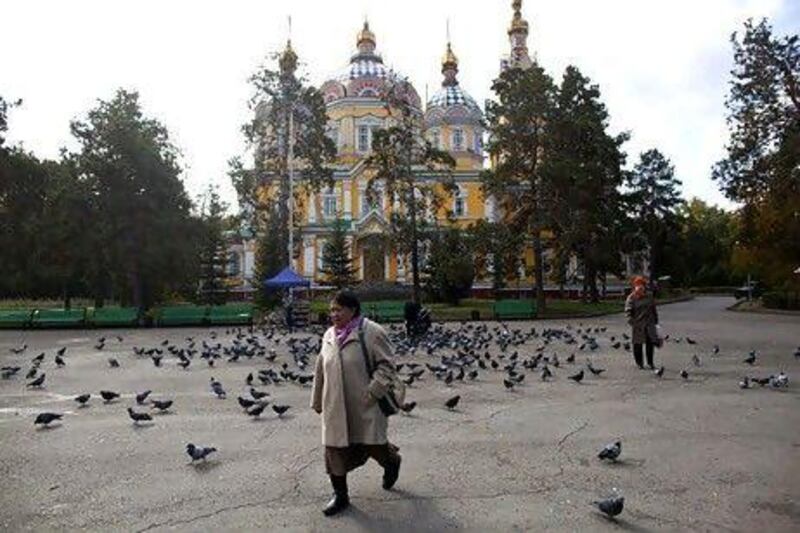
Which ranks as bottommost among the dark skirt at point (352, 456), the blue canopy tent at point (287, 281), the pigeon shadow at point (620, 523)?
the pigeon shadow at point (620, 523)

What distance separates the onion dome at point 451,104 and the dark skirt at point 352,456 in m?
62.9

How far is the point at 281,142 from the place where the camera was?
131ft

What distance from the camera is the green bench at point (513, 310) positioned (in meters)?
34.6

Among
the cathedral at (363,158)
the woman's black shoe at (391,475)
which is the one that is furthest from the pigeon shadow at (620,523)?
the cathedral at (363,158)

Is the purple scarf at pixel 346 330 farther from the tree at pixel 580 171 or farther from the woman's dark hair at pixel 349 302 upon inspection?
the tree at pixel 580 171

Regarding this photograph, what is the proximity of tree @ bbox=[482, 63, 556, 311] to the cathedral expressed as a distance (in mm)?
24268

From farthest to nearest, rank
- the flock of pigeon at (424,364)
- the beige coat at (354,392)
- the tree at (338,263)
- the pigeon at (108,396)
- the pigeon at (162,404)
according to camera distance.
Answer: the tree at (338,263), the pigeon at (108,396), the pigeon at (162,404), the flock of pigeon at (424,364), the beige coat at (354,392)

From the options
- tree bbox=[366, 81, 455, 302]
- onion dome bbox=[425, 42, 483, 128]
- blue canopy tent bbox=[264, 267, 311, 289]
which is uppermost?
onion dome bbox=[425, 42, 483, 128]

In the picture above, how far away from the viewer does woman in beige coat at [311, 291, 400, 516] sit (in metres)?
5.57

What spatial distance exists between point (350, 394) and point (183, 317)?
1136 inches

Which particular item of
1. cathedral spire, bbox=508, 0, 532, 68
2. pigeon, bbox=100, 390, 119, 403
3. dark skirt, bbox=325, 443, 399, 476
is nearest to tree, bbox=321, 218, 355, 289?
cathedral spire, bbox=508, 0, 532, 68

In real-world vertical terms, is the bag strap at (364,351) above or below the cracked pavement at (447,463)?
above

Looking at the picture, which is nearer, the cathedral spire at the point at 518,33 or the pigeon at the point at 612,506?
the pigeon at the point at 612,506

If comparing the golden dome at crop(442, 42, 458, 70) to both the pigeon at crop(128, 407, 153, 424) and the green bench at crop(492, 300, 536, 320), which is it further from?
the pigeon at crop(128, 407, 153, 424)
